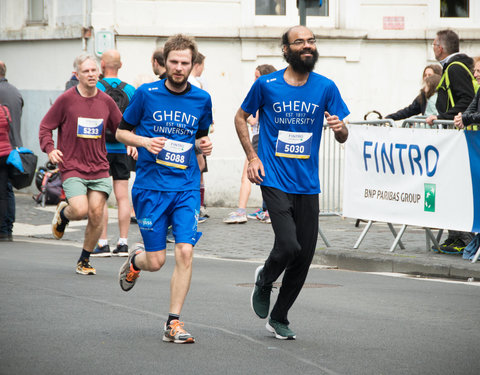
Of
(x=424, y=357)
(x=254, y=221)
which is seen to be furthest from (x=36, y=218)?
(x=424, y=357)

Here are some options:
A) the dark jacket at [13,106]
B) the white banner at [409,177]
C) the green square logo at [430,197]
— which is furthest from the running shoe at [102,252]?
the green square logo at [430,197]

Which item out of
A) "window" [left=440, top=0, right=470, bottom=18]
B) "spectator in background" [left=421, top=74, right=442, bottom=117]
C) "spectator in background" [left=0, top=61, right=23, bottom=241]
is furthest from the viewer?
"window" [left=440, top=0, right=470, bottom=18]

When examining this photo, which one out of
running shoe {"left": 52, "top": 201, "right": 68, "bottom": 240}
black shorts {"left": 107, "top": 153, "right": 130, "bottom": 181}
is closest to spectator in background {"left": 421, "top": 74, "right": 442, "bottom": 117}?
black shorts {"left": 107, "top": 153, "right": 130, "bottom": 181}

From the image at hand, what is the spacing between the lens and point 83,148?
9.75 metres

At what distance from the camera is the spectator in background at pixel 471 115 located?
10.2 meters

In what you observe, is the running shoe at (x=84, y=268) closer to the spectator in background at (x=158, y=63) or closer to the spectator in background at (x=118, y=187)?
the spectator in background at (x=118, y=187)

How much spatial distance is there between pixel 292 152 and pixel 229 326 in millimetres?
1322

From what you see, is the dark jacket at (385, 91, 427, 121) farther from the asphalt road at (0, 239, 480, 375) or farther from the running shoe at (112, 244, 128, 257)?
the running shoe at (112, 244, 128, 257)

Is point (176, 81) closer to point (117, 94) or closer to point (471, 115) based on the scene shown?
point (471, 115)

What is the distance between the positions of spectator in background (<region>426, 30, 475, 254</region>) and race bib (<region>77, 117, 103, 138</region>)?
12.2 feet

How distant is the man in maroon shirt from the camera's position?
965cm

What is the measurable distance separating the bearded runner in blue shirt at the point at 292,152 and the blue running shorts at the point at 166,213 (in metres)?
0.45

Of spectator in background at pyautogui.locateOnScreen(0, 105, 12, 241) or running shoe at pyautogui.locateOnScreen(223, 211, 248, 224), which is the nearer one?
spectator in background at pyautogui.locateOnScreen(0, 105, 12, 241)

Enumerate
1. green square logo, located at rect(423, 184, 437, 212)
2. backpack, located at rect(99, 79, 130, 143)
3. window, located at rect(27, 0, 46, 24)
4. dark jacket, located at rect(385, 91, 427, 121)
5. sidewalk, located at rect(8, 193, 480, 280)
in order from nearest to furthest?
sidewalk, located at rect(8, 193, 480, 280) → green square logo, located at rect(423, 184, 437, 212) → backpack, located at rect(99, 79, 130, 143) → dark jacket, located at rect(385, 91, 427, 121) → window, located at rect(27, 0, 46, 24)
